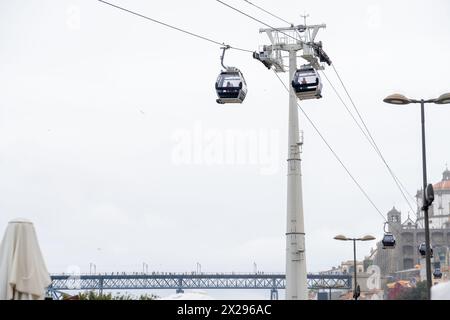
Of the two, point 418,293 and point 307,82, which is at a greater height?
point 307,82

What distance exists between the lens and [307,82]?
88.4 feet

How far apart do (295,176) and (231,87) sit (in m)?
7.69

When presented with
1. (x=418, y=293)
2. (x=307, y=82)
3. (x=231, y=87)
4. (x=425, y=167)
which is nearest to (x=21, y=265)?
(x=231, y=87)

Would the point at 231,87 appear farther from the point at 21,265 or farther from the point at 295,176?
the point at 21,265

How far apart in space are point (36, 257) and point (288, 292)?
1883 cm

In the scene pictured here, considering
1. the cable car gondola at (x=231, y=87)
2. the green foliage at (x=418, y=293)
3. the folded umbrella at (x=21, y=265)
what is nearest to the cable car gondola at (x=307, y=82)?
the cable car gondola at (x=231, y=87)

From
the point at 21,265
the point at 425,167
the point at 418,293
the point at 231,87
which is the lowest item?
the point at 418,293

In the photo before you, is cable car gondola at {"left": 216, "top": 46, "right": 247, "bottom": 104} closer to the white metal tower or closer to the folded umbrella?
the white metal tower

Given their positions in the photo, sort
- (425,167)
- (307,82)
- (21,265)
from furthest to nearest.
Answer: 1. (425,167)
2. (307,82)
3. (21,265)

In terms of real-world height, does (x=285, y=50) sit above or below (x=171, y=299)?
above

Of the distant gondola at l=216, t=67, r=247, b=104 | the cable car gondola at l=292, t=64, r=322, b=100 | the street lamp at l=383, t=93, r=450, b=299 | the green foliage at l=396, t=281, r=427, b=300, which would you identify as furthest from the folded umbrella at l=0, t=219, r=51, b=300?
the green foliage at l=396, t=281, r=427, b=300
